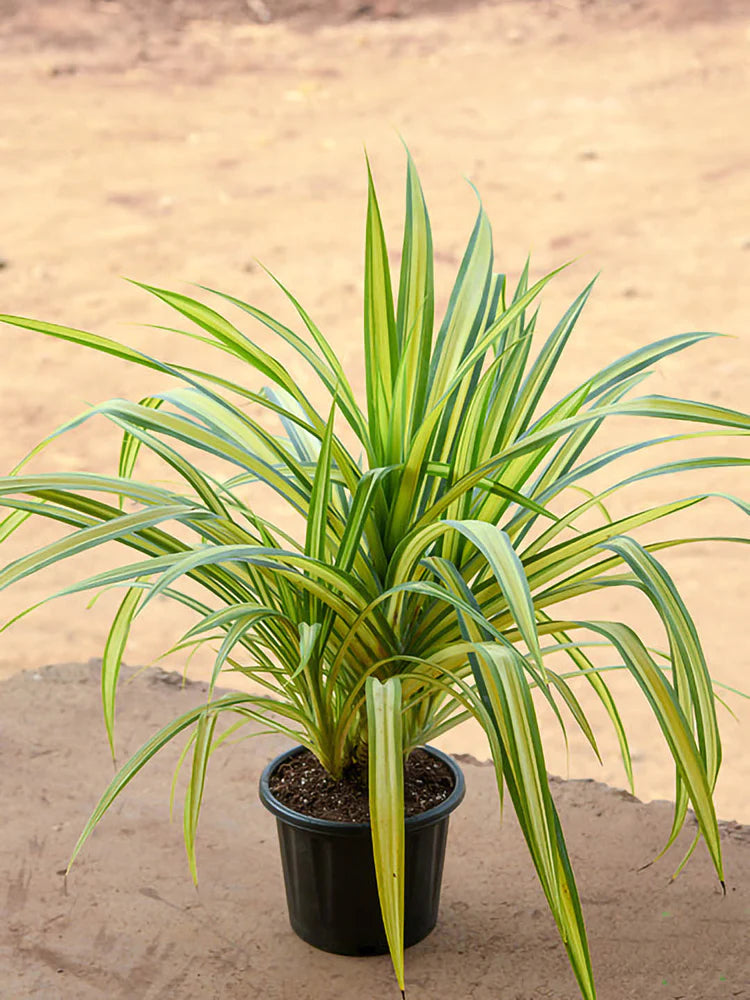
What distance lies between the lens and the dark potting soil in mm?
1361

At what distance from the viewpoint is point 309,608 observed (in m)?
1.23

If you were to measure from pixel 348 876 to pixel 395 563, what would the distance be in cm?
38

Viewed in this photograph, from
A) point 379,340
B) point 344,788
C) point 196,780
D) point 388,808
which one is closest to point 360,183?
point 379,340

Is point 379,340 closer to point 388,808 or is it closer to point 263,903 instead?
point 388,808

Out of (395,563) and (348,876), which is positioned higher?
(395,563)

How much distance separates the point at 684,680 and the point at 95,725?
1151mm

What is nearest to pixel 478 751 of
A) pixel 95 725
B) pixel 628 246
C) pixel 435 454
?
pixel 95 725

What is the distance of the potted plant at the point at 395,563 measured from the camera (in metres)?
1.09

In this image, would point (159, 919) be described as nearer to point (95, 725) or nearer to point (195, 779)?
point (195, 779)

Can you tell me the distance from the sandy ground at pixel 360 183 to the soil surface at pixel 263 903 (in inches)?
13.8

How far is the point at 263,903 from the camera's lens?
5.02 ft

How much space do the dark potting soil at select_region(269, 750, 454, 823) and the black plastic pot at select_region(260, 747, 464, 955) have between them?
21 mm

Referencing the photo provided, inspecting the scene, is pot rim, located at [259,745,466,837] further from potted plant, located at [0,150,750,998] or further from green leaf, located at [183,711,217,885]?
green leaf, located at [183,711,217,885]

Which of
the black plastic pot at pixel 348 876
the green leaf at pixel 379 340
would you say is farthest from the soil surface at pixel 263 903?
the green leaf at pixel 379 340
